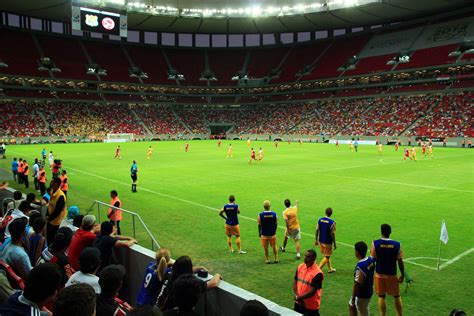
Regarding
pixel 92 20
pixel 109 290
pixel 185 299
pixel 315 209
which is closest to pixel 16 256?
pixel 109 290

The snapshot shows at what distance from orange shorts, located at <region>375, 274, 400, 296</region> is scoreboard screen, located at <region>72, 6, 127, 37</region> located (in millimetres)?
28621

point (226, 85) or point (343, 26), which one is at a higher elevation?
point (343, 26)

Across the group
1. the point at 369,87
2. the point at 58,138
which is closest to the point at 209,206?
the point at 58,138

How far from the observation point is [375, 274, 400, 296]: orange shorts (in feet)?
25.3

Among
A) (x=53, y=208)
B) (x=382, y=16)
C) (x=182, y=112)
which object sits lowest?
(x=53, y=208)

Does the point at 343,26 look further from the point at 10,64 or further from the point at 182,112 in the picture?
the point at 10,64

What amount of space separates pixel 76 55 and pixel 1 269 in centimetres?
9504

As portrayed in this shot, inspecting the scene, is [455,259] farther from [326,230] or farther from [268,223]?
[268,223]

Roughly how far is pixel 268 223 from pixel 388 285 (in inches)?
148

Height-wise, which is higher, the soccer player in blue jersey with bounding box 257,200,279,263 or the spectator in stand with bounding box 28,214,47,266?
the spectator in stand with bounding box 28,214,47,266

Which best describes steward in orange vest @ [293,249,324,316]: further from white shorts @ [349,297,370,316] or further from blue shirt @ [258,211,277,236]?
blue shirt @ [258,211,277,236]

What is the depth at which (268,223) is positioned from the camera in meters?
10.7

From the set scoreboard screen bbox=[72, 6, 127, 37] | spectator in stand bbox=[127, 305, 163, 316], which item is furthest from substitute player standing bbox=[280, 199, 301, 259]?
scoreboard screen bbox=[72, 6, 127, 37]

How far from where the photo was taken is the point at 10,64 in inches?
3061
